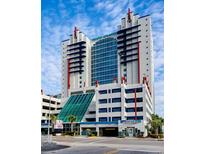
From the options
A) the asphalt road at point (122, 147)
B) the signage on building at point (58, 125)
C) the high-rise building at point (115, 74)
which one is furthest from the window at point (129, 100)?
the signage on building at point (58, 125)

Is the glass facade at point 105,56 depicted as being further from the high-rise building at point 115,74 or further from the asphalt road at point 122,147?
the asphalt road at point 122,147

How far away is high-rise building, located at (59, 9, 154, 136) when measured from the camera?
436 cm

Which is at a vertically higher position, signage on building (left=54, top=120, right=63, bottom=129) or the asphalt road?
signage on building (left=54, top=120, right=63, bottom=129)

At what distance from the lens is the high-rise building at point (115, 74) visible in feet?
14.3

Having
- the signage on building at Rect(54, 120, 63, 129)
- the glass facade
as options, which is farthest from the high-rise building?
the signage on building at Rect(54, 120, 63, 129)

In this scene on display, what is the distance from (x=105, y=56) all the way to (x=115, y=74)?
336 millimetres

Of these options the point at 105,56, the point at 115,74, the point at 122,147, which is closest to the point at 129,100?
the point at 115,74

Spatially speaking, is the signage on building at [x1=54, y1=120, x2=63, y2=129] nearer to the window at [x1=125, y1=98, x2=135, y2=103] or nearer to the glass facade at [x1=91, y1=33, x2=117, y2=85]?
the window at [x1=125, y1=98, x2=135, y2=103]

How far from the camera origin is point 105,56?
441 cm

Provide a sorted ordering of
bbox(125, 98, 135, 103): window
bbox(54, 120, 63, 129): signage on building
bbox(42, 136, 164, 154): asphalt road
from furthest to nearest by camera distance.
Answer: bbox(54, 120, 63, 129): signage on building
bbox(125, 98, 135, 103): window
bbox(42, 136, 164, 154): asphalt road

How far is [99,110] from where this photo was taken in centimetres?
613
